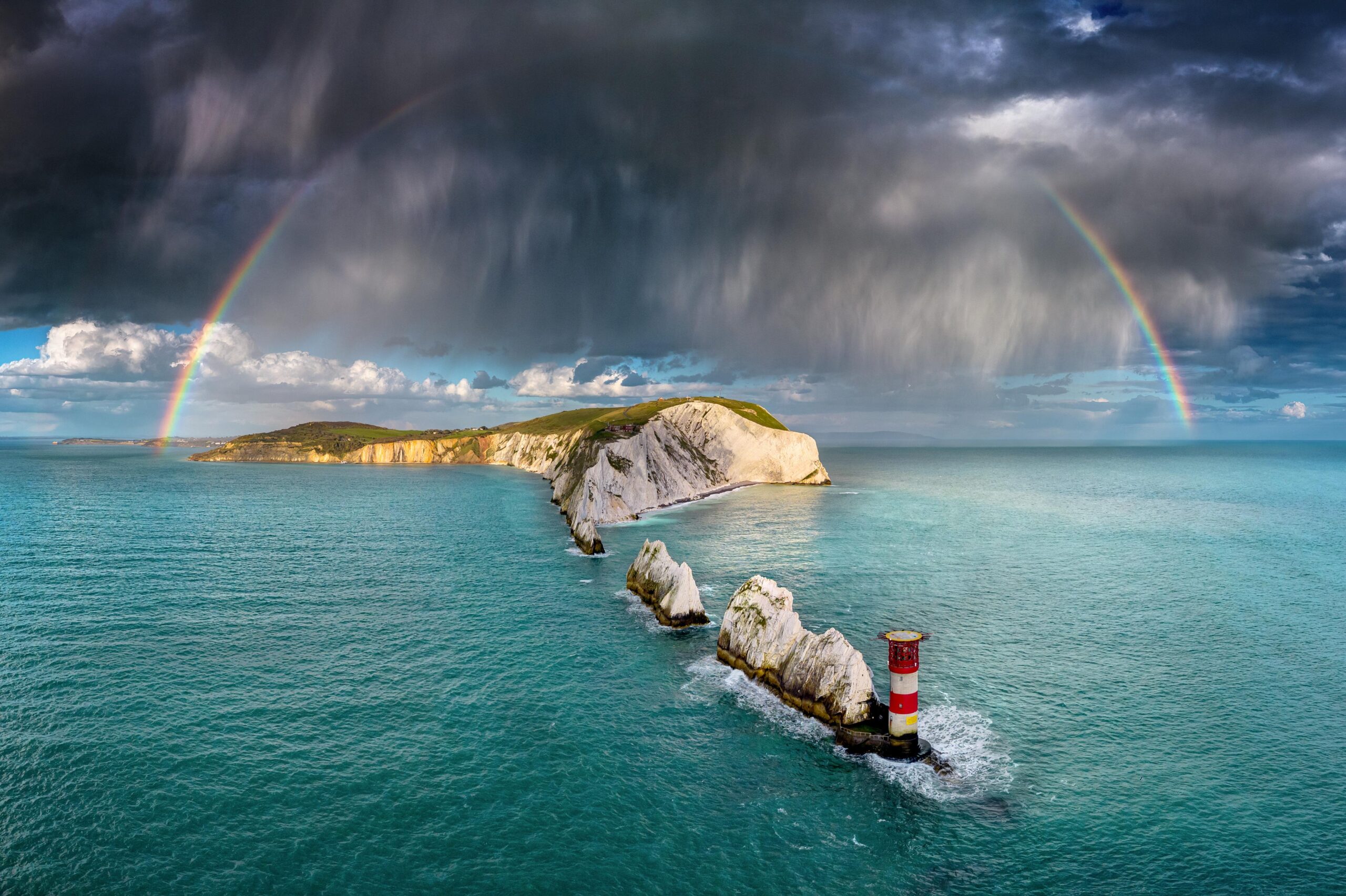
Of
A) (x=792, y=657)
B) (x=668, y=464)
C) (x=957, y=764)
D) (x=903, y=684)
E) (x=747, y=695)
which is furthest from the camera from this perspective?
(x=668, y=464)

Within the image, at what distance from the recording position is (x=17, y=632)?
44250 millimetres

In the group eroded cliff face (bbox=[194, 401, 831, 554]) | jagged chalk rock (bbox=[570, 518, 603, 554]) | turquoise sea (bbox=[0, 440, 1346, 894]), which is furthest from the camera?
eroded cliff face (bbox=[194, 401, 831, 554])

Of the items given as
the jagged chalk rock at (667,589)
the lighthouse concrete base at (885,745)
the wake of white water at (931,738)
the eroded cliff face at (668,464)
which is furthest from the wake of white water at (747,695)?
the eroded cliff face at (668,464)

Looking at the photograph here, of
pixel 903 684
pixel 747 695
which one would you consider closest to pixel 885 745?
pixel 903 684

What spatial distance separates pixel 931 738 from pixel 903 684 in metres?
A: 4.06

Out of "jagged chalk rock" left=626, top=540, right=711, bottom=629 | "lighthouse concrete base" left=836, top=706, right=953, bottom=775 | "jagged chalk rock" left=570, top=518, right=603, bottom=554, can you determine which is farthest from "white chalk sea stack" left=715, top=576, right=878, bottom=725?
"jagged chalk rock" left=570, top=518, right=603, bottom=554

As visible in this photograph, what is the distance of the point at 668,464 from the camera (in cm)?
13738

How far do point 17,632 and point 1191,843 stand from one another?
68213 millimetres

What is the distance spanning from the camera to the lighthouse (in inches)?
1149

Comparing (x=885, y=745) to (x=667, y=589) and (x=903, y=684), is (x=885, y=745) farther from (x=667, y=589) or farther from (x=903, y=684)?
(x=667, y=589)

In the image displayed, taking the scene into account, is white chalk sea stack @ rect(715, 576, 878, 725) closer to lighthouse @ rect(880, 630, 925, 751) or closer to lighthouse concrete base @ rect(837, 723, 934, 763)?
lighthouse concrete base @ rect(837, 723, 934, 763)

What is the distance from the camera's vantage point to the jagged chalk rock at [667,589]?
160 ft

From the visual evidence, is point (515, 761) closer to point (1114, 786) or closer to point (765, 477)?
point (1114, 786)

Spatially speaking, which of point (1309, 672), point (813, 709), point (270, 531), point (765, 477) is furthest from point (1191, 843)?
point (765, 477)
